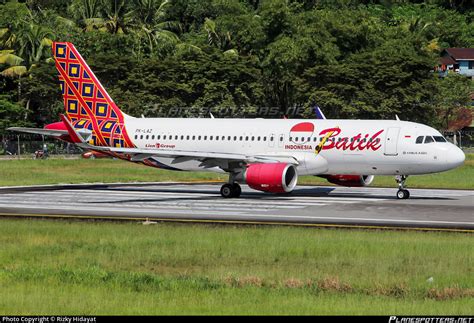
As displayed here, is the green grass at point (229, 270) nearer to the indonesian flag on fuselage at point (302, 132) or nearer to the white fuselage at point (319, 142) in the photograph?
the white fuselage at point (319, 142)

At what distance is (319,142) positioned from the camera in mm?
47625

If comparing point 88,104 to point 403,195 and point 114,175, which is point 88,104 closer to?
point 114,175

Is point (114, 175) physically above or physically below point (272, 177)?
below

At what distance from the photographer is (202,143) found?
51.4 metres

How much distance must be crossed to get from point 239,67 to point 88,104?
5231 centimetres

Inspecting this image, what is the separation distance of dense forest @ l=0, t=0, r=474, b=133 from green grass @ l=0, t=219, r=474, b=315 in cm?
6968

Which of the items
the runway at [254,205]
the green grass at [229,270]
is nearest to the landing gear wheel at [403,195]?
the runway at [254,205]

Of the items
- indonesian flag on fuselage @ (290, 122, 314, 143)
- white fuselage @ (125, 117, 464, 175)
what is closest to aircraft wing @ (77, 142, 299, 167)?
white fuselage @ (125, 117, 464, 175)

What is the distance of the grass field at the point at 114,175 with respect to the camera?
61.3 m

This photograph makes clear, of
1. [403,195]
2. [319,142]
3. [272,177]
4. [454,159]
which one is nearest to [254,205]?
[272,177]

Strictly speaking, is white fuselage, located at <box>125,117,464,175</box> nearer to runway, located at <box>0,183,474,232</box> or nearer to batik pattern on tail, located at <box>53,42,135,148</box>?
batik pattern on tail, located at <box>53,42,135,148</box>

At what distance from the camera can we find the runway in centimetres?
3703

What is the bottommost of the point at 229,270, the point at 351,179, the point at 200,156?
the point at 229,270

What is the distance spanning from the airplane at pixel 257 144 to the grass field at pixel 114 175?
29.3 ft
